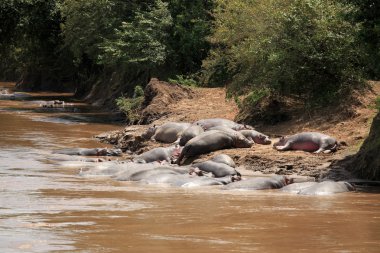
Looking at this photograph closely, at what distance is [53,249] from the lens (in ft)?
27.0

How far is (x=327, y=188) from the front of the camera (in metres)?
13.4

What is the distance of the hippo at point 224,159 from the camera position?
16.7 meters

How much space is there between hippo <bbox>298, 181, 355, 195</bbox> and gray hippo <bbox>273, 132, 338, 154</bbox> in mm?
3431

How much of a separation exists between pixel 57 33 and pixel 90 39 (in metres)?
13.0

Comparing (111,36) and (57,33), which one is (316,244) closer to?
(111,36)

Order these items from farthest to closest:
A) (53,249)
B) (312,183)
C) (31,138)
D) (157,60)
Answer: (157,60) < (31,138) < (312,183) < (53,249)

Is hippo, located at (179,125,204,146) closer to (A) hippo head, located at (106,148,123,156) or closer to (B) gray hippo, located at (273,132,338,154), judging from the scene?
(A) hippo head, located at (106,148,123,156)

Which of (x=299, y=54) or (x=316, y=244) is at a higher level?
(x=299, y=54)

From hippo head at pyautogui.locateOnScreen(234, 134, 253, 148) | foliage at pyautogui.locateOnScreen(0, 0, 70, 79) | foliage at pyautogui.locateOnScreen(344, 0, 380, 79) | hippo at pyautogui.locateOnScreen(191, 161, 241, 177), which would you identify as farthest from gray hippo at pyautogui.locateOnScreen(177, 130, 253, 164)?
foliage at pyautogui.locateOnScreen(0, 0, 70, 79)

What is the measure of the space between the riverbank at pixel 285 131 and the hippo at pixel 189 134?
1.20 metres

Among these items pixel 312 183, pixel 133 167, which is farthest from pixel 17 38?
pixel 312 183

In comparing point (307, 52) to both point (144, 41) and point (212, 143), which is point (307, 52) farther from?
point (144, 41)

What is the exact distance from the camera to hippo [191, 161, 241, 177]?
51.0ft

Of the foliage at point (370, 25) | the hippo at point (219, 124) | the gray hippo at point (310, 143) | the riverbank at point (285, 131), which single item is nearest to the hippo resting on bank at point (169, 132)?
the riverbank at point (285, 131)
